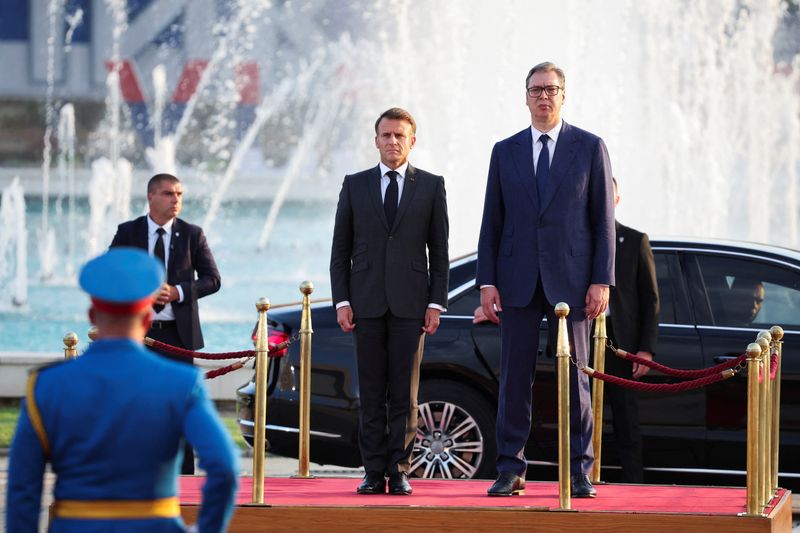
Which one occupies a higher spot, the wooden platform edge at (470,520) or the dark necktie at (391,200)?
the dark necktie at (391,200)

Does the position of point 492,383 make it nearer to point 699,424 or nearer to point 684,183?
point 699,424

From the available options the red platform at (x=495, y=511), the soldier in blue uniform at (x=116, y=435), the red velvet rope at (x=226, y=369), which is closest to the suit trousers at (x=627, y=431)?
the red platform at (x=495, y=511)

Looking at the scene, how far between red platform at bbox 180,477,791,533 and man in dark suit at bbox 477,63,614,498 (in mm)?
259

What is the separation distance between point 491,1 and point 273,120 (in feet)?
12.8

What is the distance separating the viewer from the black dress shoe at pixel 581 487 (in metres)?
6.97

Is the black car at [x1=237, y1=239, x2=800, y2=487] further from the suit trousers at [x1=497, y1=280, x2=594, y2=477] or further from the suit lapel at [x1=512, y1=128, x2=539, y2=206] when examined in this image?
the suit lapel at [x1=512, y1=128, x2=539, y2=206]

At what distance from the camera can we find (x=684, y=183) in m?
24.5

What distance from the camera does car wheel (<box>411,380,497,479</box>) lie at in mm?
8422

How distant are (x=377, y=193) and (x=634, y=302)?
72.4 inches

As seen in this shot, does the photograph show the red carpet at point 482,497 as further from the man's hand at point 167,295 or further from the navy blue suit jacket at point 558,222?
the man's hand at point 167,295

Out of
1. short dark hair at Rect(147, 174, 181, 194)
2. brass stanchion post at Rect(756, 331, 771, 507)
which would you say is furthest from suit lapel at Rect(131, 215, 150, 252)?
brass stanchion post at Rect(756, 331, 771, 507)

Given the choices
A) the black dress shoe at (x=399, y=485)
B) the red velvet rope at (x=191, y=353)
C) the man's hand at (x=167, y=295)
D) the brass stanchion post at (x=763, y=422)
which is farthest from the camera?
the man's hand at (x=167, y=295)

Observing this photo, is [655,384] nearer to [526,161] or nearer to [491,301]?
[491,301]

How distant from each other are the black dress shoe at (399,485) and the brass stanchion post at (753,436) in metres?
1.49
